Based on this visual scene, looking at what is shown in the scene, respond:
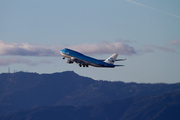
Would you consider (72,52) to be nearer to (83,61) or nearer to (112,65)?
(83,61)

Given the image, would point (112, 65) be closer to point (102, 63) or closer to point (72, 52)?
point (102, 63)

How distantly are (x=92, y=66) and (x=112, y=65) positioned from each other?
12.5 metres

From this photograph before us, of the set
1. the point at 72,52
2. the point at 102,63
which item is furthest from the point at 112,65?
the point at 72,52

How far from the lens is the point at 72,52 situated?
198 meters

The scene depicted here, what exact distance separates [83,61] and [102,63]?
12.1 meters

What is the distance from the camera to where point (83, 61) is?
643 feet

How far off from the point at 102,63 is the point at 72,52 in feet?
65.1

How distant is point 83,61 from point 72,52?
9.10m

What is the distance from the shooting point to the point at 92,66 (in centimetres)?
19825

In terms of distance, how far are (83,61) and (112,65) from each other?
17968mm

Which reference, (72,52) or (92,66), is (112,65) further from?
(72,52)

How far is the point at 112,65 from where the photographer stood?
643 ft

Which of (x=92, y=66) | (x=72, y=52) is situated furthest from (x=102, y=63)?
(x=72, y=52)
